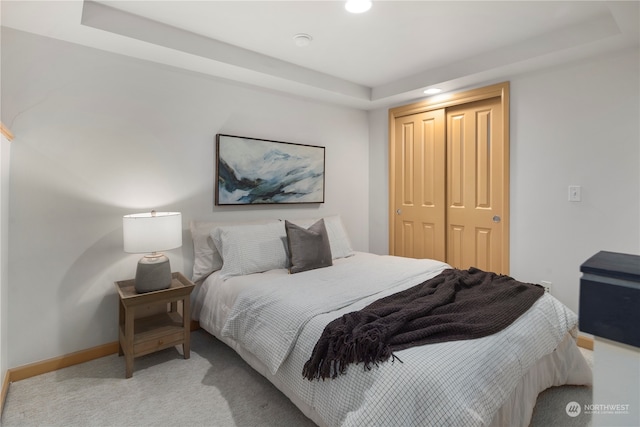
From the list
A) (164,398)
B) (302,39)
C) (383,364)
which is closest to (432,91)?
(302,39)

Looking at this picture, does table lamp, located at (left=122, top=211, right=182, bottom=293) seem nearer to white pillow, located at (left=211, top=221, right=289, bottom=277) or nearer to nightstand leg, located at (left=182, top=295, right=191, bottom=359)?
nightstand leg, located at (left=182, top=295, right=191, bottom=359)

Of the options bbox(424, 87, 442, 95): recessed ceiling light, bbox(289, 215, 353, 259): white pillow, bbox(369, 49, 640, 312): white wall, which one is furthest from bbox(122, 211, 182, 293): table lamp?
bbox(369, 49, 640, 312): white wall

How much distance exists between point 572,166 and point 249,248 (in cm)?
274

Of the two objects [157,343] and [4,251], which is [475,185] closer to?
[157,343]

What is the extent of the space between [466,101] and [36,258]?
12.6 feet

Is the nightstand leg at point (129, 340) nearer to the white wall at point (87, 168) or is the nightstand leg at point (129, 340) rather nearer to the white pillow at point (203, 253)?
the white wall at point (87, 168)

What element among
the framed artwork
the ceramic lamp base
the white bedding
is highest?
the framed artwork

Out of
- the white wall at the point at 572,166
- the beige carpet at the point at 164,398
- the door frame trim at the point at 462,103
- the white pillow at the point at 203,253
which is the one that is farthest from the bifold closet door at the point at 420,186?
the white pillow at the point at 203,253

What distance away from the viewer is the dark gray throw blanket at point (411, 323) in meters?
1.47

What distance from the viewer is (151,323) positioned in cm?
249

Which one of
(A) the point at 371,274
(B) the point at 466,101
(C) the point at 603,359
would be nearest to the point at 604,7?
(B) the point at 466,101

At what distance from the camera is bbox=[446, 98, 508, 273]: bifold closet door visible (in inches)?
125

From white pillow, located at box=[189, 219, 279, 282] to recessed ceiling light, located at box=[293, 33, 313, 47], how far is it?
1674 millimetres

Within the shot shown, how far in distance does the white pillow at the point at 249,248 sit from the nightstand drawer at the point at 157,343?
0.53 metres
